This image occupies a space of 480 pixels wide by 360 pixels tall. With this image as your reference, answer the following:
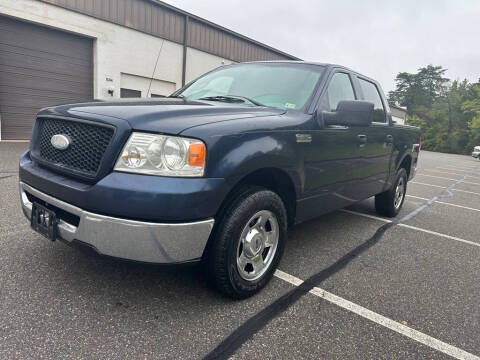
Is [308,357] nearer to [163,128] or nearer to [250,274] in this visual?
[250,274]

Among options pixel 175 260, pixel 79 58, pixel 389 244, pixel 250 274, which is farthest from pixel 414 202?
pixel 79 58

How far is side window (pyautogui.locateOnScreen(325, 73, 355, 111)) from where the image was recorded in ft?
10.6

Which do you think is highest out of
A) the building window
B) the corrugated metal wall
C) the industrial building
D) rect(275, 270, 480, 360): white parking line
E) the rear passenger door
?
the corrugated metal wall

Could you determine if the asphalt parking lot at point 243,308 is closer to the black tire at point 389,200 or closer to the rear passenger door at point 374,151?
the rear passenger door at point 374,151

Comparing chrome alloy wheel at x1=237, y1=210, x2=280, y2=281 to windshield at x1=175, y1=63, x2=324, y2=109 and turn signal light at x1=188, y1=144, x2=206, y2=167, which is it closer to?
turn signal light at x1=188, y1=144, x2=206, y2=167

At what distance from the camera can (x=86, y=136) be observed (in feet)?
6.97

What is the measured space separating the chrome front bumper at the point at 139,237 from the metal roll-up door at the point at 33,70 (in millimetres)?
10696

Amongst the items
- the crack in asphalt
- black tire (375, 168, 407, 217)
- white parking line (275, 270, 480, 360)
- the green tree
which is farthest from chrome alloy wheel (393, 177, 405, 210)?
the green tree

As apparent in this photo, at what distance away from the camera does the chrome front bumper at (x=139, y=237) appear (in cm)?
189

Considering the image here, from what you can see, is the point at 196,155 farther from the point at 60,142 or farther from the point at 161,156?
the point at 60,142

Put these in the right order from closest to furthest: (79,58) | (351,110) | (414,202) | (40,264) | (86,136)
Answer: (86,136)
(40,264)
(351,110)
(414,202)
(79,58)

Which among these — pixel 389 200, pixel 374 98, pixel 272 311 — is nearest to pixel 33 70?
pixel 374 98

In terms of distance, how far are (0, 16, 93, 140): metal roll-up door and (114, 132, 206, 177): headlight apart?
10.7m

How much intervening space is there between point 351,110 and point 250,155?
3.70 feet
